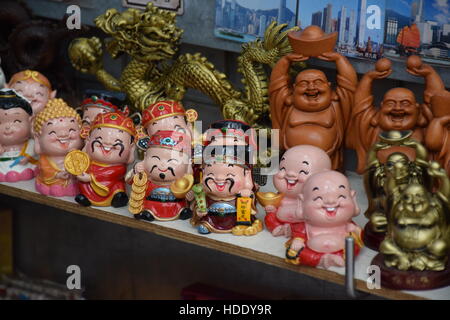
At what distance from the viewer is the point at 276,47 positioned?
2.94m

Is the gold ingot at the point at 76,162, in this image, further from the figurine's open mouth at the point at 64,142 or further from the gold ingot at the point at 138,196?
the gold ingot at the point at 138,196

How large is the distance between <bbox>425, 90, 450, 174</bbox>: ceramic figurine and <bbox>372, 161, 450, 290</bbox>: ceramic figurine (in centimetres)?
27

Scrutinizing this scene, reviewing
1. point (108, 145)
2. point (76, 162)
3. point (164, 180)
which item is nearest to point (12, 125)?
point (76, 162)

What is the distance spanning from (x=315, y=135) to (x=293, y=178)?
357 mm

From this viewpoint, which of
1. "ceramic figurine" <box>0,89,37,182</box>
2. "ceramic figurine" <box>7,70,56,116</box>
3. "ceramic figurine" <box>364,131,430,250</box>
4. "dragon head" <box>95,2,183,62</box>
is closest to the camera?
"ceramic figurine" <box>364,131,430,250</box>

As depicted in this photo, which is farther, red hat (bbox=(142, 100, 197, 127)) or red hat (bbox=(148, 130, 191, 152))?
red hat (bbox=(142, 100, 197, 127))

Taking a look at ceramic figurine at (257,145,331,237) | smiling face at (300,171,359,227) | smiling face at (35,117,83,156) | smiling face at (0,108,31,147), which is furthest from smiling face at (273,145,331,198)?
smiling face at (0,108,31,147)

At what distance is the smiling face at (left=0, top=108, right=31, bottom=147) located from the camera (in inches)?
116

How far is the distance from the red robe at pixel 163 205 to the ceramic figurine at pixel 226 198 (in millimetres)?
94

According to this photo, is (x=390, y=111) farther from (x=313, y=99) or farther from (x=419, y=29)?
(x=419, y=29)

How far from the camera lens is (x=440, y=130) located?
249cm

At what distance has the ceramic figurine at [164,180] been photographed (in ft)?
8.49

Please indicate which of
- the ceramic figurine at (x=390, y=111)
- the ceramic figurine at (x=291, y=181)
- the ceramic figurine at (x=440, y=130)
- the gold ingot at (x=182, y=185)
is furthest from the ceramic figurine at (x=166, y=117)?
the ceramic figurine at (x=440, y=130)

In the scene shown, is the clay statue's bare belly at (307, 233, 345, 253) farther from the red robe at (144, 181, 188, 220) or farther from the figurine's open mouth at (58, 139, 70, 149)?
the figurine's open mouth at (58, 139, 70, 149)
